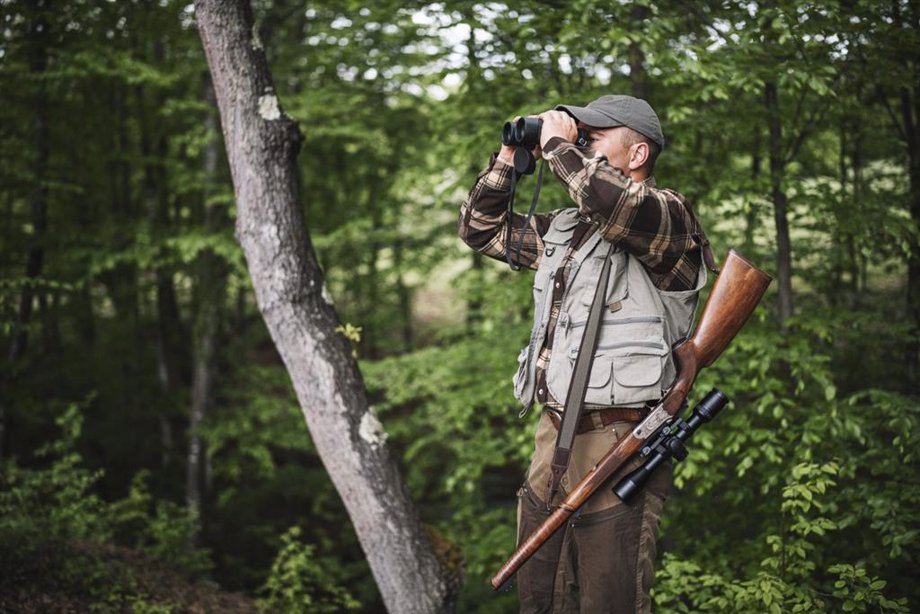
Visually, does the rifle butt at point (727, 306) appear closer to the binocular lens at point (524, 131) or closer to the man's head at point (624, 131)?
the man's head at point (624, 131)

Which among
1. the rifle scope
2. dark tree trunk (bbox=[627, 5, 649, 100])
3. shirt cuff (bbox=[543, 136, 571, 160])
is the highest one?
dark tree trunk (bbox=[627, 5, 649, 100])

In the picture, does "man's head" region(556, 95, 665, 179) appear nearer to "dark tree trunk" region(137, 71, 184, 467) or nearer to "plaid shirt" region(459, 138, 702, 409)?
"plaid shirt" region(459, 138, 702, 409)

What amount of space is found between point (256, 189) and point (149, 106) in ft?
22.8

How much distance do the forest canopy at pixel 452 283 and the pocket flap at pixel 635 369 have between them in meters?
1.24

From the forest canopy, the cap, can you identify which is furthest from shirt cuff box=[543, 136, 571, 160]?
the forest canopy

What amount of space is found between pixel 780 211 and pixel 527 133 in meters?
3.15

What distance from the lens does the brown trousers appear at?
2.48 metres

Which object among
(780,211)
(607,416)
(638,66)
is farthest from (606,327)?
(638,66)

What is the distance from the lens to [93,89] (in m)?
9.59

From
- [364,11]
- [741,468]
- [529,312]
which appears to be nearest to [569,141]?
[741,468]

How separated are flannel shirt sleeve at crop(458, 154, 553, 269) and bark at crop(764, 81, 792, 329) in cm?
265

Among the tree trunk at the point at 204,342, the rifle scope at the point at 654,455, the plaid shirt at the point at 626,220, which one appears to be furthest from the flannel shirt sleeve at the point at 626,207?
the tree trunk at the point at 204,342

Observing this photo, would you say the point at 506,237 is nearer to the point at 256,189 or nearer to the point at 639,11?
the point at 256,189

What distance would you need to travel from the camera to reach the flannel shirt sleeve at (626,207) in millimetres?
2342
